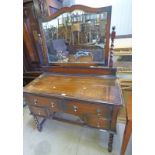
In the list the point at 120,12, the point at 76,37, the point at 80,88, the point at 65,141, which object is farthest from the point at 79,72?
the point at 120,12

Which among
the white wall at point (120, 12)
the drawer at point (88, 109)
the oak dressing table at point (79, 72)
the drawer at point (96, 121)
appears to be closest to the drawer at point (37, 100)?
the oak dressing table at point (79, 72)

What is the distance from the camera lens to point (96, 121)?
1386mm

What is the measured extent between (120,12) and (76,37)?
2.76ft

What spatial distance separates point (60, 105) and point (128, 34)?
137 centimetres

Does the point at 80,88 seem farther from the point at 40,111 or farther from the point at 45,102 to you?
the point at 40,111

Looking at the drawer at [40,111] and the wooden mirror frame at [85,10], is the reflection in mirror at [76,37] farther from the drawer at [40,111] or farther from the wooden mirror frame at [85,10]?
the drawer at [40,111]

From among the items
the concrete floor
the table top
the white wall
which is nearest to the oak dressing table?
the table top

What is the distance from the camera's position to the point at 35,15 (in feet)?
6.53
